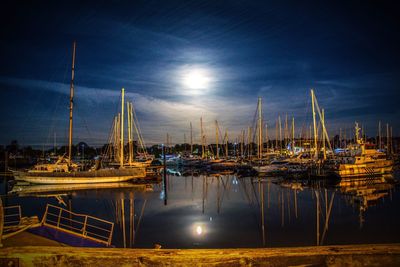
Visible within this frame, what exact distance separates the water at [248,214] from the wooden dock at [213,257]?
1085 cm

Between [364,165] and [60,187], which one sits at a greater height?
[364,165]

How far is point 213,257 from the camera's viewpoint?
5199 millimetres

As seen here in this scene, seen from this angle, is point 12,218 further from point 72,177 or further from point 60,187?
point 72,177

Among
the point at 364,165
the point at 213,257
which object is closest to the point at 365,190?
the point at 364,165

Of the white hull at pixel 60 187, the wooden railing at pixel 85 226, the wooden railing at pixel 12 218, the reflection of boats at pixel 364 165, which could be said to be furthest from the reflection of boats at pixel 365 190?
the white hull at pixel 60 187

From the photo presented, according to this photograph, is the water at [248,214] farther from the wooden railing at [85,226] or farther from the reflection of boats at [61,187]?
the reflection of boats at [61,187]

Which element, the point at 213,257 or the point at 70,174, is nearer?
the point at 213,257

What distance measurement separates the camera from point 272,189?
124ft

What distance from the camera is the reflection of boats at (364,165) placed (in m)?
45.5

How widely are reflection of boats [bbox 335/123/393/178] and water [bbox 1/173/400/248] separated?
7.04 meters

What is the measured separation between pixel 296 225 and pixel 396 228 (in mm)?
6511

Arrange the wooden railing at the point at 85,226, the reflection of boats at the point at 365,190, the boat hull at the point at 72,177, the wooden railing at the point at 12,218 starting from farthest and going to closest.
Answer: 1. the boat hull at the point at 72,177
2. the reflection of boats at the point at 365,190
3. the wooden railing at the point at 85,226
4. the wooden railing at the point at 12,218

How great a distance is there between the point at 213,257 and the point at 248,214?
777 inches

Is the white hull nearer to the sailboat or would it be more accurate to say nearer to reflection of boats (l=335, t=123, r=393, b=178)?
the sailboat
